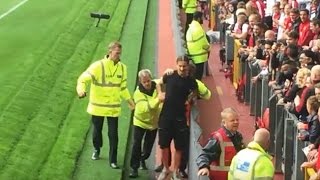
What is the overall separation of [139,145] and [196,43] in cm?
525

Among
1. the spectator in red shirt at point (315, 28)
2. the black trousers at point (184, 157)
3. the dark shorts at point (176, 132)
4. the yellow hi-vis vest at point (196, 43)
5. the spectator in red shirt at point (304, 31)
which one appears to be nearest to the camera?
the dark shorts at point (176, 132)

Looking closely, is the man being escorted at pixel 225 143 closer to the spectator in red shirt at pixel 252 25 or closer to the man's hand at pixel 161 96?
the man's hand at pixel 161 96

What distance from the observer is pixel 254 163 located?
820cm

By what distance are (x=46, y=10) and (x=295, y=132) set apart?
64.1ft

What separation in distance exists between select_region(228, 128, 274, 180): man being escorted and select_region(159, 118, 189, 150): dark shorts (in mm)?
3256

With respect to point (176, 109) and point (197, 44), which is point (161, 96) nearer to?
point (176, 109)

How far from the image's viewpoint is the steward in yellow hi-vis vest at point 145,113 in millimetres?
11891

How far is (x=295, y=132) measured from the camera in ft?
37.7

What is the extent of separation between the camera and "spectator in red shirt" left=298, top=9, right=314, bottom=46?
51.0ft

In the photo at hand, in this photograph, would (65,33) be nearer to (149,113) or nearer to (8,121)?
(8,121)

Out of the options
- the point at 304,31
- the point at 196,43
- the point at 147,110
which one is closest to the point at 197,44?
the point at 196,43

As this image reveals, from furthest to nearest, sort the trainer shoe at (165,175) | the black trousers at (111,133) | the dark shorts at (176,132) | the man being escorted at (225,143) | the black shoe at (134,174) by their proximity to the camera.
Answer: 1. the black shoe at (134,174)
2. the black trousers at (111,133)
3. the trainer shoe at (165,175)
4. the dark shorts at (176,132)
5. the man being escorted at (225,143)

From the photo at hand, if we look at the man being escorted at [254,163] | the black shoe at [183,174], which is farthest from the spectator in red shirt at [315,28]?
the man being escorted at [254,163]

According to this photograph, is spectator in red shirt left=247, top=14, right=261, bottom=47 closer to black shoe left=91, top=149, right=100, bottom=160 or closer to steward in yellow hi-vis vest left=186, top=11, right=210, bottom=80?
steward in yellow hi-vis vest left=186, top=11, right=210, bottom=80
